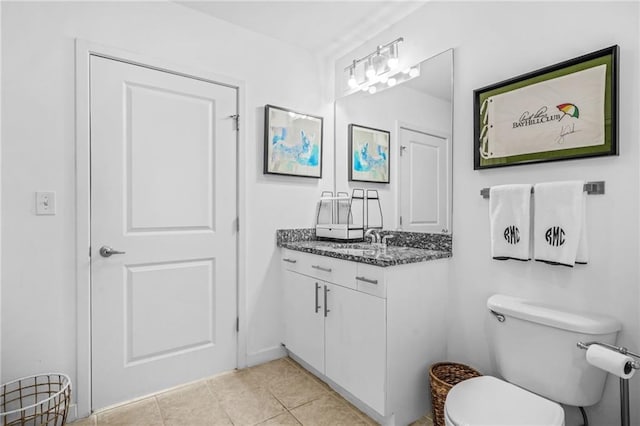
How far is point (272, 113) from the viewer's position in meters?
2.37

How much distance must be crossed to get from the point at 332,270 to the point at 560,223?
1.11 metres

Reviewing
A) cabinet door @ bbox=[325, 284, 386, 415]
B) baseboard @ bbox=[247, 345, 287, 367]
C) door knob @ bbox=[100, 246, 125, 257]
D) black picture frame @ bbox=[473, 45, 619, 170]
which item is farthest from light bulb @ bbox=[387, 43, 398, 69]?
baseboard @ bbox=[247, 345, 287, 367]

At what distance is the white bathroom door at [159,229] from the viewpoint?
1808 millimetres

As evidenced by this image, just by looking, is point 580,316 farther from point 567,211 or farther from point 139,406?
point 139,406

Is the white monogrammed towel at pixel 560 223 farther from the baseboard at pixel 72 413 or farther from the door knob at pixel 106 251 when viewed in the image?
the baseboard at pixel 72 413

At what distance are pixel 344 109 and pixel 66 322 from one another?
88.7 inches

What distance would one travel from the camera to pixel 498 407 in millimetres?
1169

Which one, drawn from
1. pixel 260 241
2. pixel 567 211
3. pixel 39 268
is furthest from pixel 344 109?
pixel 39 268

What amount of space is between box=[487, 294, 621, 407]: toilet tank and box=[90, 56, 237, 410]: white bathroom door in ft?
5.33

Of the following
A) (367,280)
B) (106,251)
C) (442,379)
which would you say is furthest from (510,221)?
(106,251)

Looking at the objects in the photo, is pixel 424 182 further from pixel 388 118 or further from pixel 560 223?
pixel 560 223

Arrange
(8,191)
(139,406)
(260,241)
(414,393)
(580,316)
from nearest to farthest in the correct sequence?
(580,316), (8,191), (414,393), (139,406), (260,241)

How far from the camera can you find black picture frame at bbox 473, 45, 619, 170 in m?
1.29

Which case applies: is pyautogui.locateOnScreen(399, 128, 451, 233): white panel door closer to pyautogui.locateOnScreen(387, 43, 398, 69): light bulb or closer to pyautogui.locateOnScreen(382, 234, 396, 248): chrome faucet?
pyautogui.locateOnScreen(382, 234, 396, 248): chrome faucet
